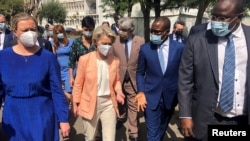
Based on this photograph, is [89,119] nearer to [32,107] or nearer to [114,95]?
[114,95]

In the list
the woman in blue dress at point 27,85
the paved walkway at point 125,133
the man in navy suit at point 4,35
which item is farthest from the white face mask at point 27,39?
the man in navy suit at point 4,35

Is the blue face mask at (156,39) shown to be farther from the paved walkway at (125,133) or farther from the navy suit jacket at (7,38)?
the navy suit jacket at (7,38)

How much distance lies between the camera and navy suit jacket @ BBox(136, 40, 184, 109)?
445 cm

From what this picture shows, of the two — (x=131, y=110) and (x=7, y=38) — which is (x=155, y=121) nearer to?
(x=131, y=110)

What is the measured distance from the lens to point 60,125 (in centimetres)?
348

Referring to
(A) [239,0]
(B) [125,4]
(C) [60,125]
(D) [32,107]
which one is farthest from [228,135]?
(B) [125,4]

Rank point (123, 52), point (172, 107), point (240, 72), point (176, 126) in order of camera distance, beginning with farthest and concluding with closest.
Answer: point (176, 126) → point (123, 52) → point (172, 107) → point (240, 72)

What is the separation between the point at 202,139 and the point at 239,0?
1324mm

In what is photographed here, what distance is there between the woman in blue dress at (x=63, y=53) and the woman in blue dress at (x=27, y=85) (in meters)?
3.09

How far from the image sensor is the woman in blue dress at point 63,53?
653cm

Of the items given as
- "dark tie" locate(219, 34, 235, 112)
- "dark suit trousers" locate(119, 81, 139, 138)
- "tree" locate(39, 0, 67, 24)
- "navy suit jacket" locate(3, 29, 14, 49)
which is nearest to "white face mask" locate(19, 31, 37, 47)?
"dark tie" locate(219, 34, 235, 112)

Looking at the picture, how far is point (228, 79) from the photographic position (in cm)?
325

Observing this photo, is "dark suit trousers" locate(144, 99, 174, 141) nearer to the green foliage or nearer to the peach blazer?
the peach blazer

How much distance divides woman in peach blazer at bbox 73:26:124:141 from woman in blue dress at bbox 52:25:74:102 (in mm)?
2138
